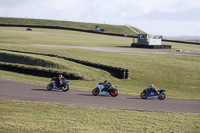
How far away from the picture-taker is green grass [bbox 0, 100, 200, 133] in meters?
10.8

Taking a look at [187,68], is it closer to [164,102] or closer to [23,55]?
[164,102]

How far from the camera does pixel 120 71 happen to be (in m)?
27.5

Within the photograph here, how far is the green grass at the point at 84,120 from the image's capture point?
10836 millimetres

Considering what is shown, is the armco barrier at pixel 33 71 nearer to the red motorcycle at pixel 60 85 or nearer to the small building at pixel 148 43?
the red motorcycle at pixel 60 85

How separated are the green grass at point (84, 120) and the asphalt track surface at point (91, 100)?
112 cm

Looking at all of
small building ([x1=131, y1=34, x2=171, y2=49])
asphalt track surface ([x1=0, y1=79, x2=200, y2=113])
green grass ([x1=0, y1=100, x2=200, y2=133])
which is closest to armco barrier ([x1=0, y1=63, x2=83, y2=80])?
asphalt track surface ([x1=0, y1=79, x2=200, y2=113])

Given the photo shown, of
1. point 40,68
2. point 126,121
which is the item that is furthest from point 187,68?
point 126,121

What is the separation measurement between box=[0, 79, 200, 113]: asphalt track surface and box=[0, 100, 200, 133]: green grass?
112 cm

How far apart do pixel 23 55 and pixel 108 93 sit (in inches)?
615

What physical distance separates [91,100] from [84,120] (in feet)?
15.2

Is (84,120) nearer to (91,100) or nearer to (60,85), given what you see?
(91,100)

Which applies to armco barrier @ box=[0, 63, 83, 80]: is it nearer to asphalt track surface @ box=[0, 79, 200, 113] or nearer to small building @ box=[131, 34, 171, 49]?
asphalt track surface @ box=[0, 79, 200, 113]

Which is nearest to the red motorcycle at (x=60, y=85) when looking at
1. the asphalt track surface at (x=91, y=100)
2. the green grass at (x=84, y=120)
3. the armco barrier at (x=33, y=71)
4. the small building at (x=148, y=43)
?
the asphalt track surface at (x=91, y=100)

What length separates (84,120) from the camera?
12.0 m
